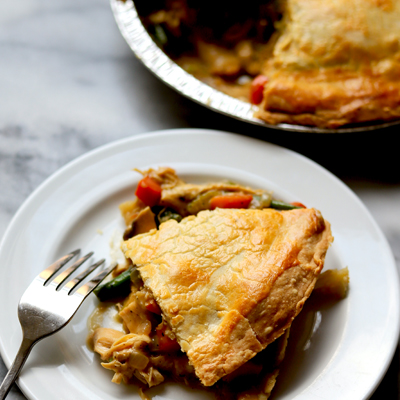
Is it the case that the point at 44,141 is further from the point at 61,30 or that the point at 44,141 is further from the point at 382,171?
the point at 382,171

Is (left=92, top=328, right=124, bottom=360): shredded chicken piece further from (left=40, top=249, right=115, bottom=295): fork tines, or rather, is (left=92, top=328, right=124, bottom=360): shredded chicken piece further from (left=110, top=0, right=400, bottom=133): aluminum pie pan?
(left=110, top=0, right=400, bottom=133): aluminum pie pan

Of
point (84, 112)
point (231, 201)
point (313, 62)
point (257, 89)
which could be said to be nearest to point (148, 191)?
point (231, 201)

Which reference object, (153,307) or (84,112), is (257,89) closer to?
(84,112)

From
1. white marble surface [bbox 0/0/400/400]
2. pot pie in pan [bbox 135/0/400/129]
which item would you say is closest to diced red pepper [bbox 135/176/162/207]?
white marble surface [bbox 0/0/400/400]

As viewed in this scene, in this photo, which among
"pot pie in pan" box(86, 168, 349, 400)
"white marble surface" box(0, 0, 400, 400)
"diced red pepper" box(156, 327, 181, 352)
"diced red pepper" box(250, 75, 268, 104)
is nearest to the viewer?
"pot pie in pan" box(86, 168, 349, 400)

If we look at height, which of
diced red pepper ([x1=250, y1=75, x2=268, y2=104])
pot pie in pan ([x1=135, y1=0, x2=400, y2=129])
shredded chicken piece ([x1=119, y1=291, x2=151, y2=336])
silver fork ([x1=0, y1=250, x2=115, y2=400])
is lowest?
shredded chicken piece ([x1=119, y1=291, x2=151, y2=336])

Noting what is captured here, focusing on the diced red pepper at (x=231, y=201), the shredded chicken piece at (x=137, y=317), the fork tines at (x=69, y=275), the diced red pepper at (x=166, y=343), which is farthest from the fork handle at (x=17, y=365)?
the diced red pepper at (x=231, y=201)

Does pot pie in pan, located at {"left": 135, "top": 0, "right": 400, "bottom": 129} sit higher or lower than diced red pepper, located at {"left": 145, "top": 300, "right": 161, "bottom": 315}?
higher

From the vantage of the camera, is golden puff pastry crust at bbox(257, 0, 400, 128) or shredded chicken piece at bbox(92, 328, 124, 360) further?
golden puff pastry crust at bbox(257, 0, 400, 128)
